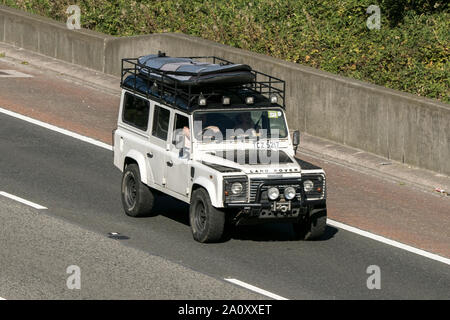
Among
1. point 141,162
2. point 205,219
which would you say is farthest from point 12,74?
point 205,219

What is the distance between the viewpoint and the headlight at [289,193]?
17.0m

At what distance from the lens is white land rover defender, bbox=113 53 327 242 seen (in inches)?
670

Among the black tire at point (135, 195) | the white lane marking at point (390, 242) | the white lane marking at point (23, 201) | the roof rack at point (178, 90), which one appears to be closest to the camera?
the white lane marking at point (390, 242)

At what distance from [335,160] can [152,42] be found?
22.5ft

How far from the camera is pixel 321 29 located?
26.8 meters

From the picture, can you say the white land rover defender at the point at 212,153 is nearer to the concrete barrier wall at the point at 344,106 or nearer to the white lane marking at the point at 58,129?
the white lane marking at the point at 58,129

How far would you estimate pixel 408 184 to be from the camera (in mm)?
21891

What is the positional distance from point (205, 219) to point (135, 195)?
2119mm

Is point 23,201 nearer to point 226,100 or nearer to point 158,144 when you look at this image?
point 158,144

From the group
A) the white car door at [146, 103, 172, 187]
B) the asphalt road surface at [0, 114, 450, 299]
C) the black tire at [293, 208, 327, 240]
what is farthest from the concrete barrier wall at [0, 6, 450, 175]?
the white car door at [146, 103, 172, 187]

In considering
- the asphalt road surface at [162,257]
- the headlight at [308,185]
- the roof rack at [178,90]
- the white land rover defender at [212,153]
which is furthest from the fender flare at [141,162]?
the headlight at [308,185]

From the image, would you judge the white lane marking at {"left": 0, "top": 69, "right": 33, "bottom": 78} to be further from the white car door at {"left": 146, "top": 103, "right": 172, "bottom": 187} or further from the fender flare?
the white car door at {"left": 146, "top": 103, "right": 172, "bottom": 187}

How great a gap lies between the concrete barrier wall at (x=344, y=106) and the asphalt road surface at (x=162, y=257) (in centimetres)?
Result: 409
